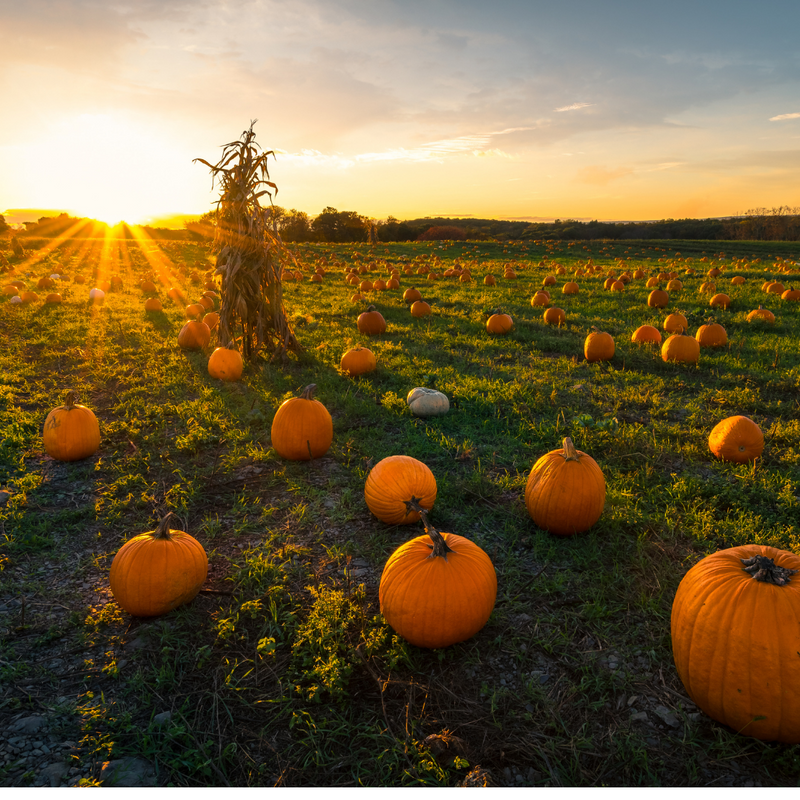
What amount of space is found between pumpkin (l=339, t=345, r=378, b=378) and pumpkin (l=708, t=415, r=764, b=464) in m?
4.53

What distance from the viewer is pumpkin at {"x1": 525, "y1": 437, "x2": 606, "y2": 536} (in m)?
3.73

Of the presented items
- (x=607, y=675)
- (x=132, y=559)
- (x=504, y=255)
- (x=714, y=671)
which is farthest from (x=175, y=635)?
(x=504, y=255)

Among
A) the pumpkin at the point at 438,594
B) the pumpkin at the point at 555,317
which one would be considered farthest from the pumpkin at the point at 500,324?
the pumpkin at the point at 438,594

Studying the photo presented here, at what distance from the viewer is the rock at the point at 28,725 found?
8.20ft

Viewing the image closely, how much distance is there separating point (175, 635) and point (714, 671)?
3.00 m

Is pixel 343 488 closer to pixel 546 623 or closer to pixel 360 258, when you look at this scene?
pixel 546 623

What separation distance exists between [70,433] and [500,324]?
A: 727 centimetres

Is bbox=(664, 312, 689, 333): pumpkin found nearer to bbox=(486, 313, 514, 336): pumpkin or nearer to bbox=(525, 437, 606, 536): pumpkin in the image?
bbox=(486, 313, 514, 336): pumpkin

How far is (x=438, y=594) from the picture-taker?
2.86m

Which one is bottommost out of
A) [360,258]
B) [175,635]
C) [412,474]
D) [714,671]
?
[175,635]

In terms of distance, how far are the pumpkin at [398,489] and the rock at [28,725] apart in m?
2.38

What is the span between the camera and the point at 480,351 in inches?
347

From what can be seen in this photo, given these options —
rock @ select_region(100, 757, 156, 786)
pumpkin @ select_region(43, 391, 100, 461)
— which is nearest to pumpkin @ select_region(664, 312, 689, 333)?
pumpkin @ select_region(43, 391, 100, 461)

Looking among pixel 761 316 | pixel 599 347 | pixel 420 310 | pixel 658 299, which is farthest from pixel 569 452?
pixel 658 299
